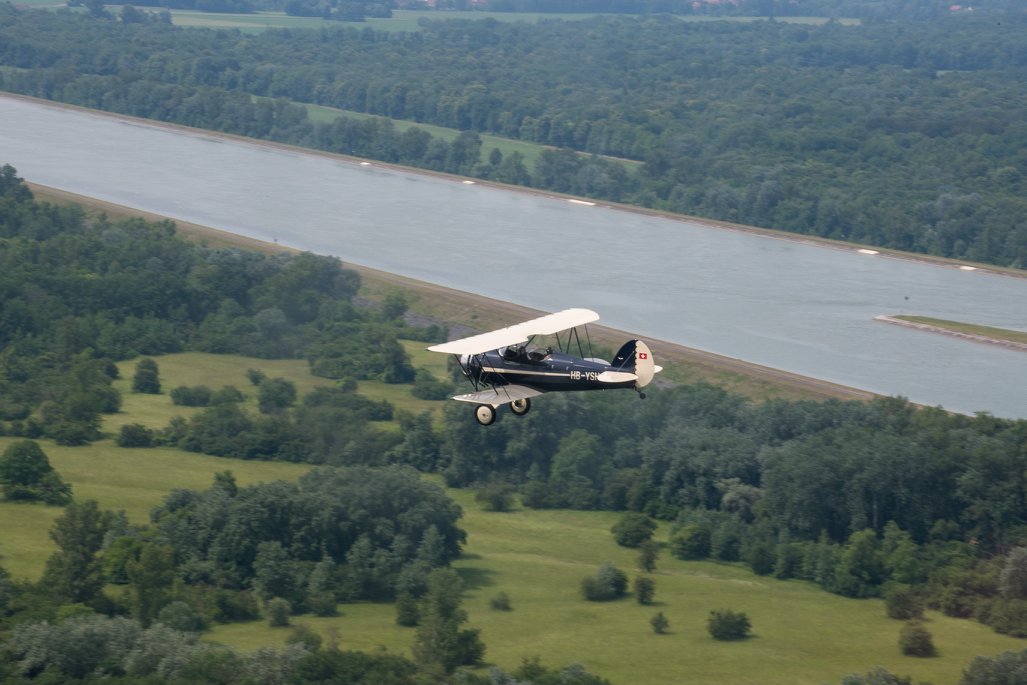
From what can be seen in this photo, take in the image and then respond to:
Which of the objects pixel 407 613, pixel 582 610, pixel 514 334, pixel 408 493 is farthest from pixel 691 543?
pixel 514 334

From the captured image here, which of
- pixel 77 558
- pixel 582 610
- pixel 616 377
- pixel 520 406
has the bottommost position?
pixel 77 558

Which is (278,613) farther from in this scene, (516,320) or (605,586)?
(516,320)

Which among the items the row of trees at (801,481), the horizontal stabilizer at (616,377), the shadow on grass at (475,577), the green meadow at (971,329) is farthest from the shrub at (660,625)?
the green meadow at (971,329)

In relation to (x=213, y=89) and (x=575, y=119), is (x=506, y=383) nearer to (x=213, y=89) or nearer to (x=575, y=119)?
(x=575, y=119)

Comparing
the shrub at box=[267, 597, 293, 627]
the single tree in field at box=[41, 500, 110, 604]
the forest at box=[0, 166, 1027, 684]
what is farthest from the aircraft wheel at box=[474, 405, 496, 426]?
the single tree in field at box=[41, 500, 110, 604]

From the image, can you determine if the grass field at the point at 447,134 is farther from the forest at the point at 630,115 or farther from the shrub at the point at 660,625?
the shrub at the point at 660,625

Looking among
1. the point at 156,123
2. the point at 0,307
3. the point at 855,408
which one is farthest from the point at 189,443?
the point at 156,123
